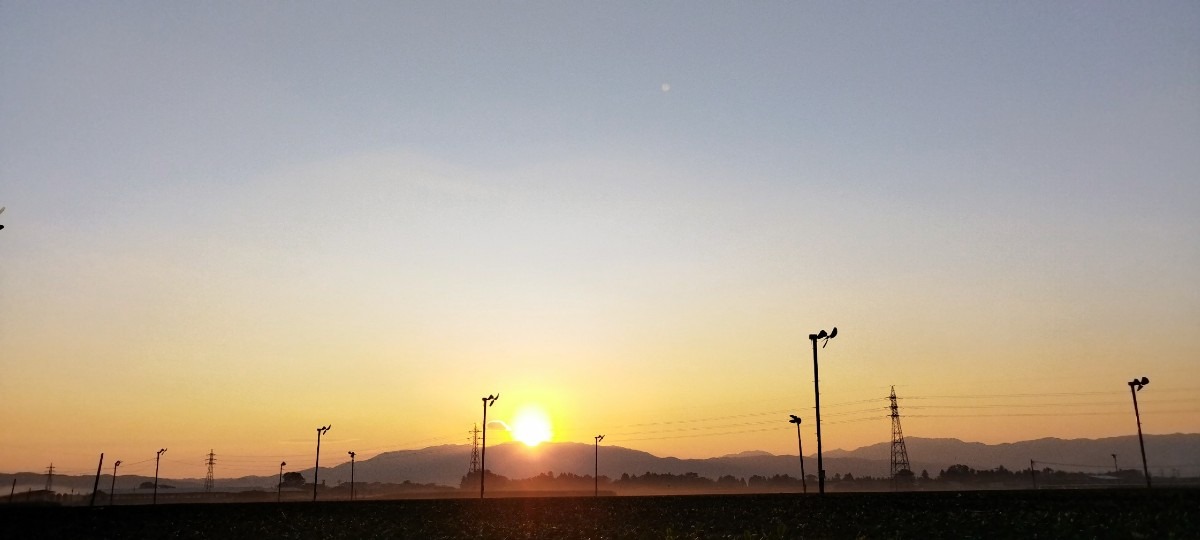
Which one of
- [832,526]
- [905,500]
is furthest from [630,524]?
[905,500]

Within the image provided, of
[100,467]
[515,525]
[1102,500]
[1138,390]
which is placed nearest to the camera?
[1102,500]

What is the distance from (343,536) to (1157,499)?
Result: 39.3m

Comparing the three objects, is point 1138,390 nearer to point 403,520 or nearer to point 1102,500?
point 1102,500

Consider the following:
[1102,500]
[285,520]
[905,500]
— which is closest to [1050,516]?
[1102,500]

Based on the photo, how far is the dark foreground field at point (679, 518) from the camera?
33.9m

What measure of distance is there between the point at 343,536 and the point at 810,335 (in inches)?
1130

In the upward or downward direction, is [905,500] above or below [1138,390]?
below

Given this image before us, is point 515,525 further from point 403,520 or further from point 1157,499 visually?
point 1157,499

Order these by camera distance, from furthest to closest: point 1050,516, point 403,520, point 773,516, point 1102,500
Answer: point 403,520, point 773,516, point 1102,500, point 1050,516

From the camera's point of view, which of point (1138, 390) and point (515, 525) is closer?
point (515, 525)

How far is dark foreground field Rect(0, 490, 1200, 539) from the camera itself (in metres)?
33.9

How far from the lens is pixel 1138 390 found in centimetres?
8138

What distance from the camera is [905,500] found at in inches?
1660

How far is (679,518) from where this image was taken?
44.4m
